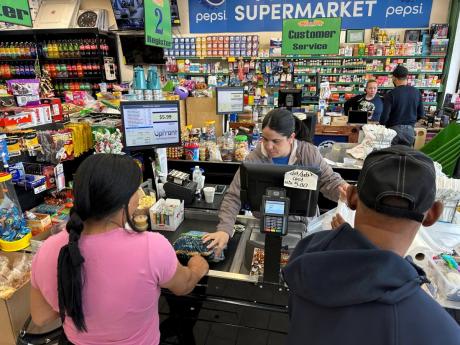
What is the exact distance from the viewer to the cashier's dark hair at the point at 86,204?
39.4 inches

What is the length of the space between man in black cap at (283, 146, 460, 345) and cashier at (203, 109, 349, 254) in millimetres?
1031

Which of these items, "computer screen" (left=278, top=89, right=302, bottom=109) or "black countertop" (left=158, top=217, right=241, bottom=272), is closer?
"black countertop" (left=158, top=217, right=241, bottom=272)

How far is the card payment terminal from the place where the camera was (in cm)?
131

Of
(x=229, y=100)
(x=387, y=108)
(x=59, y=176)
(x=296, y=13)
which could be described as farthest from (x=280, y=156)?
(x=296, y=13)

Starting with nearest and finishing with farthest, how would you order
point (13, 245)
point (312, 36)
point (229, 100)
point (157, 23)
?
point (13, 245), point (157, 23), point (229, 100), point (312, 36)

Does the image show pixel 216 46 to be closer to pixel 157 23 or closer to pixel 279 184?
pixel 157 23

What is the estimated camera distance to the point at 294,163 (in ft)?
6.88

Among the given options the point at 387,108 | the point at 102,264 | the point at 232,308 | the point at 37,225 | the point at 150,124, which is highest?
the point at 150,124

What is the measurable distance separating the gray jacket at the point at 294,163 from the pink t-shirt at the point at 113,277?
73 centimetres

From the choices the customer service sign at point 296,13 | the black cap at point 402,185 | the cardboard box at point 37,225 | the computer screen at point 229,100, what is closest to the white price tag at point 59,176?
the cardboard box at point 37,225

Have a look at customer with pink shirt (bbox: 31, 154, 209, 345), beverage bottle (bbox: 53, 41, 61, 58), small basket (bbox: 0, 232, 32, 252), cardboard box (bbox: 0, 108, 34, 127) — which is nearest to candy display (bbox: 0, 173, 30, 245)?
small basket (bbox: 0, 232, 32, 252)

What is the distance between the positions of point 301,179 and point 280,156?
72 cm

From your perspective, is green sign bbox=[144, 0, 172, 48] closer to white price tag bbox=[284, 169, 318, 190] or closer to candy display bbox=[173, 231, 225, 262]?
candy display bbox=[173, 231, 225, 262]

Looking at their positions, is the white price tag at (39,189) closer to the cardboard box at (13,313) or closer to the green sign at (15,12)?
the cardboard box at (13,313)
